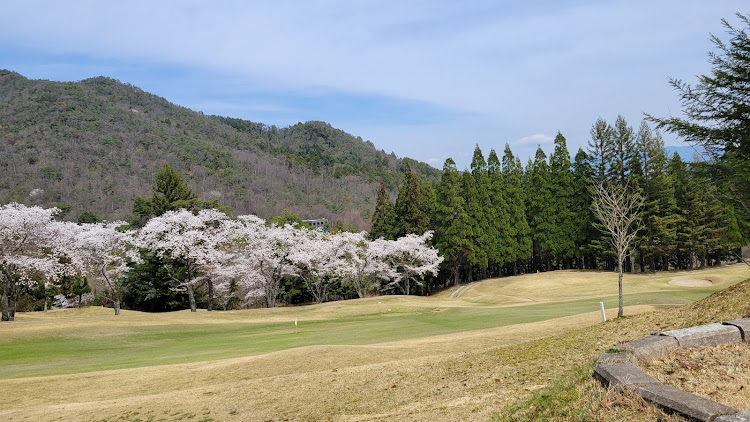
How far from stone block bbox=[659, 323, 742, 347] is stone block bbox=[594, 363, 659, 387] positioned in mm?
1678

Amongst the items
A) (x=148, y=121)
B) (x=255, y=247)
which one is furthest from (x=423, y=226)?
(x=148, y=121)

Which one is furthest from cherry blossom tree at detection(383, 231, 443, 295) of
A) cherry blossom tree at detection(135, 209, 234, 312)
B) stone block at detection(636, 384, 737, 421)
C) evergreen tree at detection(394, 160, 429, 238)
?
stone block at detection(636, 384, 737, 421)

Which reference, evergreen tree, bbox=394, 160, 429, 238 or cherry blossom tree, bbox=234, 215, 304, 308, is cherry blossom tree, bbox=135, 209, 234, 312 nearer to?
cherry blossom tree, bbox=234, 215, 304, 308

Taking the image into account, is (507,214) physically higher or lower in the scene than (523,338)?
higher

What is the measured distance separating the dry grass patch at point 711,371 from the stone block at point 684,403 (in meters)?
0.65

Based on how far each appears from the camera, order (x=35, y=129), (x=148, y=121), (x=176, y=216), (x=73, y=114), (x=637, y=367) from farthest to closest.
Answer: (x=148, y=121) < (x=73, y=114) < (x=35, y=129) < (x=176, y=216) < (x=637, y=367)

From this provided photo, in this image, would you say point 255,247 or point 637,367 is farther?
point 255,247

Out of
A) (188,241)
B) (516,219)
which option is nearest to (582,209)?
(516,219)

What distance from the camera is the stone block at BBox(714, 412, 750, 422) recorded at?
14.6 feet

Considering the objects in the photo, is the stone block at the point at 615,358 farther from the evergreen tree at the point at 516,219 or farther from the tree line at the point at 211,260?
the evergreen tree at the point at 516,219

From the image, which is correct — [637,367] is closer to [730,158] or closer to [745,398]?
[745,398]

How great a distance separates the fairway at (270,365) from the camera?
982 cm

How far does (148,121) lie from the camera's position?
490 ft

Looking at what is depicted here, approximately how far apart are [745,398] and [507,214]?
50481 millimetres
